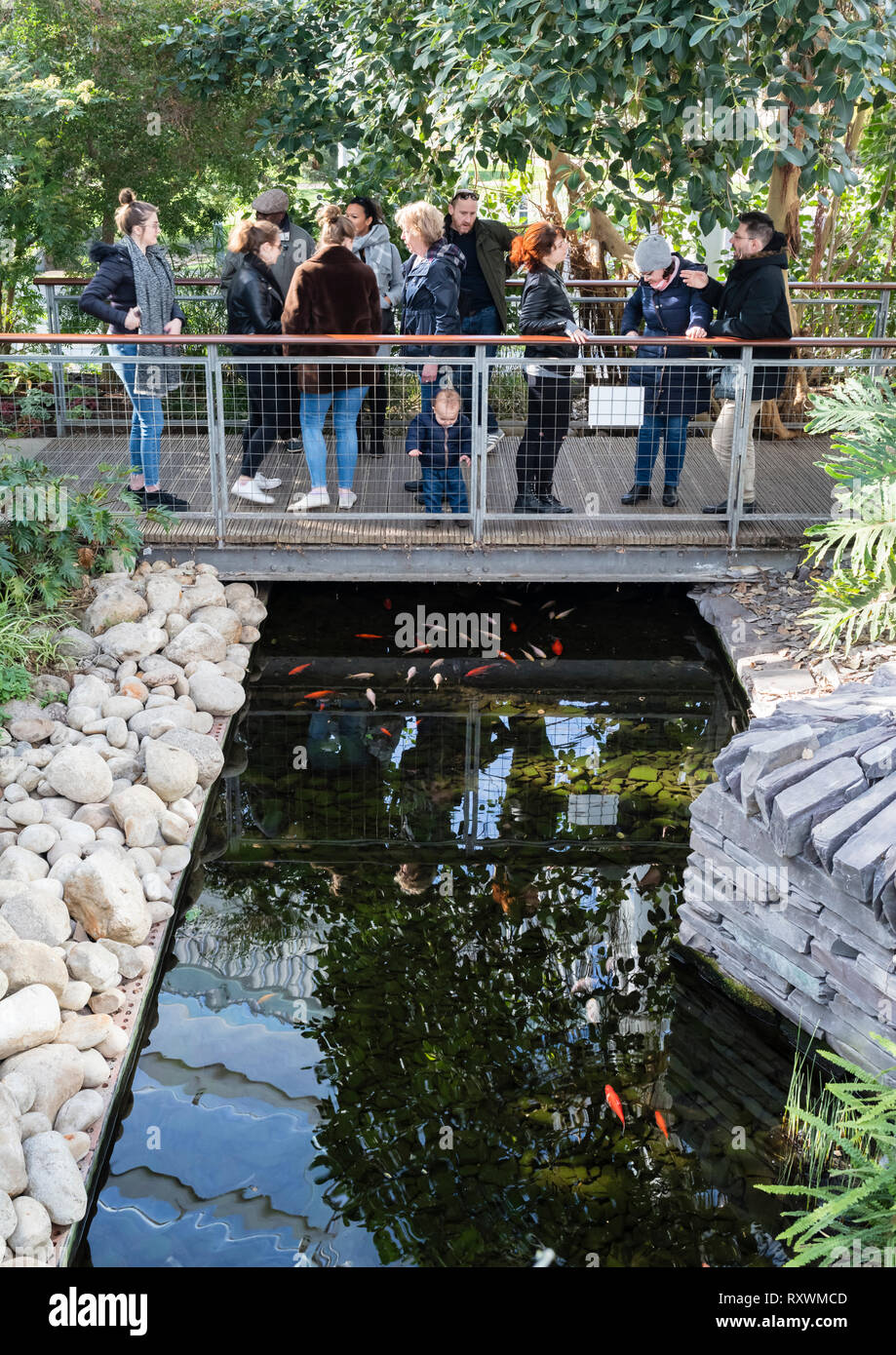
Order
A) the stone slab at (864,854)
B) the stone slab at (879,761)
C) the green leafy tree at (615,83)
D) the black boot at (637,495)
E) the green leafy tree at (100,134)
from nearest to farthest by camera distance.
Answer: the stone slab at (864,854) → the stone slab at (879,761) → the green leafy tree at (615,83) → the black boot at (637,495) → the green leafy tree at (100,134)

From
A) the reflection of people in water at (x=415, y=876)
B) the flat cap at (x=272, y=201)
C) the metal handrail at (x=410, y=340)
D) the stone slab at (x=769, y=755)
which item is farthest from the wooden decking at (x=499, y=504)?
the stone slab at (x=769, y=755)

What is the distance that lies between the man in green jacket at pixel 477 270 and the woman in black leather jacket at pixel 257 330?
1092mm

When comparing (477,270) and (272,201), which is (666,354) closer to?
(477,270)

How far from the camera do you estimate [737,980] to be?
4730mm

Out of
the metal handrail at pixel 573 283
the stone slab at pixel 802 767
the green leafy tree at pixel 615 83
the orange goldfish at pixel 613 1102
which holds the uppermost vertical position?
the green leafy tree at pixel 615 83

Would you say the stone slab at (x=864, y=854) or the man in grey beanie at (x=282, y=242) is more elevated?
the man in grey beanie at (x=282, y=242)

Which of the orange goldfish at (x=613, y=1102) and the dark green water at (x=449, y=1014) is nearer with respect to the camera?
the dark green water at (x=449, y=1014)

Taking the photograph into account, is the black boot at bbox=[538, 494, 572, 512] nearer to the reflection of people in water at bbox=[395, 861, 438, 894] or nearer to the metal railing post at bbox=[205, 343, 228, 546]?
the metal railing post at bbox=[205, 343, 228, 546]

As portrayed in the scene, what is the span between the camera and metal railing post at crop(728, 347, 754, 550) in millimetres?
7414

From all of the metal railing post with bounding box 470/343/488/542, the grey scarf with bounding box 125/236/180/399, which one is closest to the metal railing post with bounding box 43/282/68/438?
the grey scarf with bounding box 125/236/180/399

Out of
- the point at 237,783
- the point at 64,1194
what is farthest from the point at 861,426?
the point at 64,1194

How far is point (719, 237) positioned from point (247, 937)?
7.50m

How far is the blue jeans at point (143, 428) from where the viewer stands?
7.59 meters

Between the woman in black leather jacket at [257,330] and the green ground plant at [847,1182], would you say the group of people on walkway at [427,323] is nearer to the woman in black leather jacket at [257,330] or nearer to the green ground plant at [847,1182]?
the woman in black leather jacket at [257,330]
